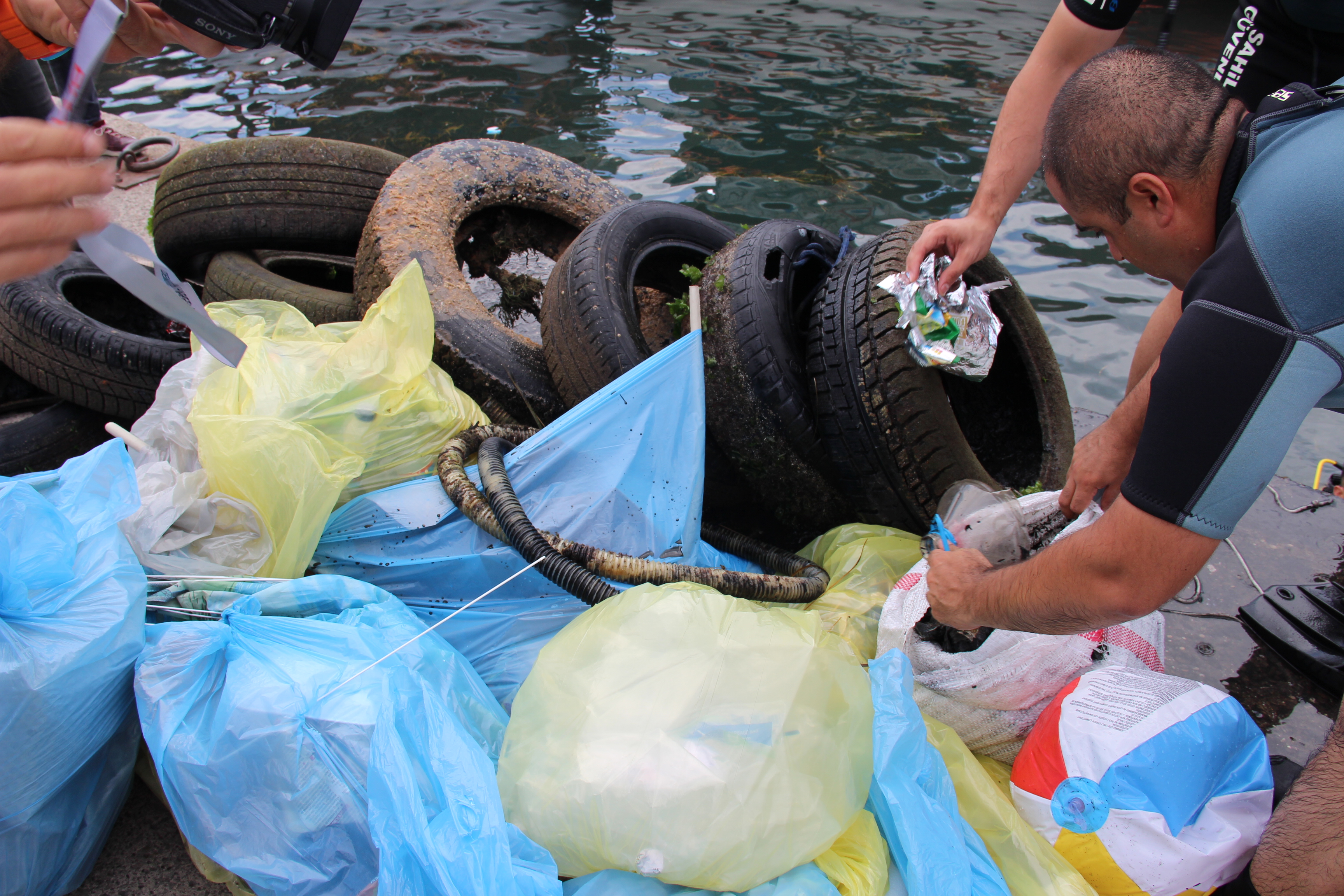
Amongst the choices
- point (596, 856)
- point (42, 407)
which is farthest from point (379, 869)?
point (42, 407)

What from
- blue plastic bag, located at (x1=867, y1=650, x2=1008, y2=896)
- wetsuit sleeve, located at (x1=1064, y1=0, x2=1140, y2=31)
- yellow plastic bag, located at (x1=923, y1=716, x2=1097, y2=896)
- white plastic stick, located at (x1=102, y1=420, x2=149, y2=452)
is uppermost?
wetsuit sleeve, located at (x1=1064, y1=0, x2=1140, y2=31)

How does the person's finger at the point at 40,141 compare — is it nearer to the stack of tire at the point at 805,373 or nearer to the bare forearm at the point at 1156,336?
the stack of tire at the point at 805,373

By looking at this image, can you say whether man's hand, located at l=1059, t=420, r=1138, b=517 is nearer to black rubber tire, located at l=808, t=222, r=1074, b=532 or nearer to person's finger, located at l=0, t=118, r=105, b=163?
black rubber tire, located at l=808, t=222, r=1074, b=532

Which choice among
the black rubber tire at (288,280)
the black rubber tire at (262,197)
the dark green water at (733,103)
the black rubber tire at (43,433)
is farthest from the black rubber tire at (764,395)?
the black rubber tire at (43,433)

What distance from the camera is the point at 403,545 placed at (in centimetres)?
221

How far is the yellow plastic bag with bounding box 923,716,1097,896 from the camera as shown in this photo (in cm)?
162

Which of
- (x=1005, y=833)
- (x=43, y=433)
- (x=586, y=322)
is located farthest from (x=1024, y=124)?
(x=43, y=433)

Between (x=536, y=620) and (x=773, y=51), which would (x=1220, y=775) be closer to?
(x=536, y=620)

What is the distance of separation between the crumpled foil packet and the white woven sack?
702 mm

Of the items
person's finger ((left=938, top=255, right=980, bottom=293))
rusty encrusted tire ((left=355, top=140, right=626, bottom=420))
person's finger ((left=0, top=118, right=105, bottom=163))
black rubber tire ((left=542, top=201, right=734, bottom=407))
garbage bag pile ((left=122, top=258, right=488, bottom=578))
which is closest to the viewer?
person's finger ((left=0, top=118, right=105, bottom=163))

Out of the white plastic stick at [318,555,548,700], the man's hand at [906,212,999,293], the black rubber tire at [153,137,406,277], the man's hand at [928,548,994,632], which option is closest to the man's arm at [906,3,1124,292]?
the man's hand at [906,212,999,293]

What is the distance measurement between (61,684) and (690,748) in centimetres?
117

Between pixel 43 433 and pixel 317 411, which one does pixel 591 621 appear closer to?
pixel 317 411

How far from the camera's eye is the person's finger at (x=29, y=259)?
39.5 inches
